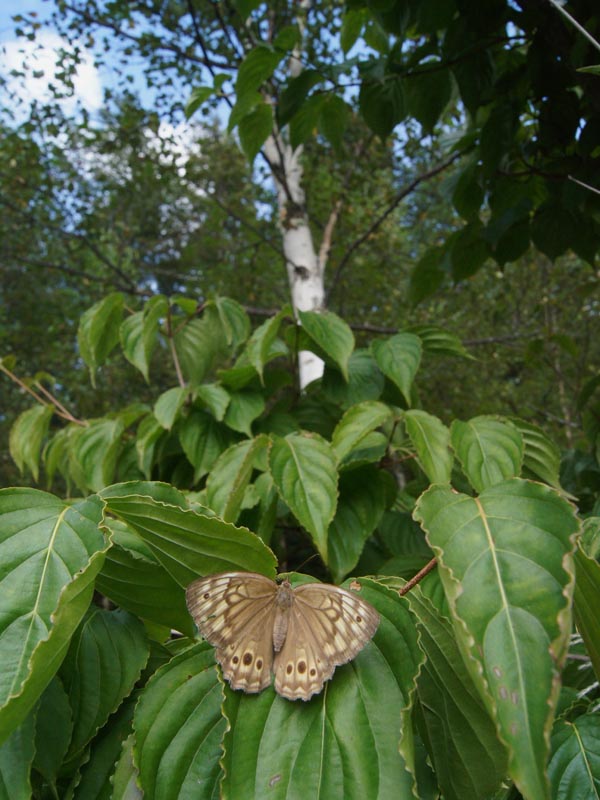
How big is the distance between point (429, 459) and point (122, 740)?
583 millimetres

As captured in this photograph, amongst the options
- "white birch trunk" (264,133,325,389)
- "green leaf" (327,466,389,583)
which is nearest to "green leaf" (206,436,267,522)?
"green leaf" (327,466,389,583)

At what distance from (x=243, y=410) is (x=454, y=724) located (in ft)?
2.84

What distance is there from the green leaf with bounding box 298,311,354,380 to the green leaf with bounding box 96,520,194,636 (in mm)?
674

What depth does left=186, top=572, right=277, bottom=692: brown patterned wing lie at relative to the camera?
1.54 feet

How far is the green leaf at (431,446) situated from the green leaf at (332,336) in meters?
0.23

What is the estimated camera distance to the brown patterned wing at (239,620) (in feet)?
1.54

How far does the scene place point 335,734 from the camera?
0.44m

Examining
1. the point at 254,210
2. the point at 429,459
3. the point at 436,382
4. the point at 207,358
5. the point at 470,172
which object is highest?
the point at 254,210

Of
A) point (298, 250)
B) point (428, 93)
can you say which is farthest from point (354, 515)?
point (298, 250)

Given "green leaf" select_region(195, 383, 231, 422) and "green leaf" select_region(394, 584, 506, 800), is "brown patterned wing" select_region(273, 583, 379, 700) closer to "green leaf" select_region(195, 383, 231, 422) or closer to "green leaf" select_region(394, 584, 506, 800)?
"green leaf" select_region(394, 584, 506, 800)

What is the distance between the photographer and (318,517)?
83cm

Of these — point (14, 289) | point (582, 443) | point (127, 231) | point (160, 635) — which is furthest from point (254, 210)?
point (160, 635)

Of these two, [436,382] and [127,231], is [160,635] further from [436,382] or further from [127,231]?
[127,231]

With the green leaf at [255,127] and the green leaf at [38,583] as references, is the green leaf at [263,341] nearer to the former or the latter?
the green leaf at [255,127]
